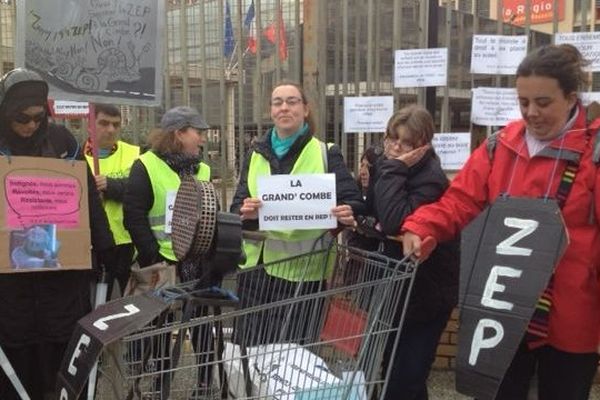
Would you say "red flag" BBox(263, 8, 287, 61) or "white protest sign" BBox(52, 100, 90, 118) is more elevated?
"red flag" BBox(263, 8, 287, 61)

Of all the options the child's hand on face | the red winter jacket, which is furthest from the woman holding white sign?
the red winter jacket

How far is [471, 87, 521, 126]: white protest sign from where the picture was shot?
A: 4.20 meters

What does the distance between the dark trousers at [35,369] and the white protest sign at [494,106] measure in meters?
2.85

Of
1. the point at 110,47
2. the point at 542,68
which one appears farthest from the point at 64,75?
the point at 542,68

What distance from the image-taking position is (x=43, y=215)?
2748 mm

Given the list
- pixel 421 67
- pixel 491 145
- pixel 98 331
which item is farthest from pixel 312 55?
pixel 98 331

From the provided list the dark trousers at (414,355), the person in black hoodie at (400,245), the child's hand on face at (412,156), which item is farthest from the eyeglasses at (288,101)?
the dark trousers at (414,355)

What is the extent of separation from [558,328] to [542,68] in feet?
2.86

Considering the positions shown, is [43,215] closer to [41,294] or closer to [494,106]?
[41,294]

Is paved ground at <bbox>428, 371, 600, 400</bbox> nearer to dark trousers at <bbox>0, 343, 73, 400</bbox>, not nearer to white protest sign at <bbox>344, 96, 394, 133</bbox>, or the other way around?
white protest sign at <bbox>344, 96, 394, 133</bbox>

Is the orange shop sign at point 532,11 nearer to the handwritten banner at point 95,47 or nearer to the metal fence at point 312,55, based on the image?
the metal fence at point 312,55

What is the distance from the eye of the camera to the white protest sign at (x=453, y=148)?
430cm

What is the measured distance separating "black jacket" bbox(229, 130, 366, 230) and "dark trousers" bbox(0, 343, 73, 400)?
3.38 ft

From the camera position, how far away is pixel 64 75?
10.9 feet
